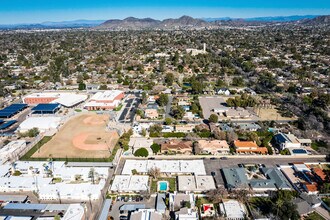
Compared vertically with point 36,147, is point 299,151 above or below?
above

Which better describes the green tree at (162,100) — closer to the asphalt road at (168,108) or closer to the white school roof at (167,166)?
the asphalt road at (168,108)

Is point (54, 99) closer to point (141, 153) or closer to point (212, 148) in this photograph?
point (141, 153)

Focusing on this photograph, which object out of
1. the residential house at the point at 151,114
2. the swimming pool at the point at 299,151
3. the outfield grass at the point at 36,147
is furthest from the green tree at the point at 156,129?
the swimming pool at the point at 299,151

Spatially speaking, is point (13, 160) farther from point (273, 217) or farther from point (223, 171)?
point (273, 217)

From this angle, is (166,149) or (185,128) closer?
(166,149)

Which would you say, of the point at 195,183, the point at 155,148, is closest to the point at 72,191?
the point at 155,148

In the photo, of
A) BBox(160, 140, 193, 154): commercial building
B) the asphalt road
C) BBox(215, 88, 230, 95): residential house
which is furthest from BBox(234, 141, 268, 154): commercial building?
BBox(215, 88, 230, 95): residential house

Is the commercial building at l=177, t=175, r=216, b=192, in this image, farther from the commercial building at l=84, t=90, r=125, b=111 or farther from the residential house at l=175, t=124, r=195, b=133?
the commercial building at l=84, t=90, r=125, b=111
